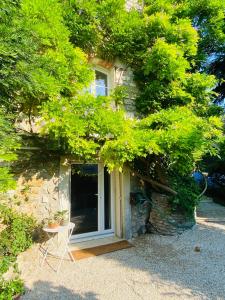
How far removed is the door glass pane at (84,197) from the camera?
7383 millimetres

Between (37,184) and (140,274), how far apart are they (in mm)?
3490

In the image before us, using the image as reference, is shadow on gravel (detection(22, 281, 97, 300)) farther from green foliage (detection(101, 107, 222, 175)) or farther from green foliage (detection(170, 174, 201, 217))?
green foliage (detection(170, 174, 201, 217))

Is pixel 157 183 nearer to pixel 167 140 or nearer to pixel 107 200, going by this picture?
pixel 107 200

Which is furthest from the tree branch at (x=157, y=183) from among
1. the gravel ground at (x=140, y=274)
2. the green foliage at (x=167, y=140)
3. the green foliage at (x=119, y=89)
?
the gravel ground at (x=140, y=274)

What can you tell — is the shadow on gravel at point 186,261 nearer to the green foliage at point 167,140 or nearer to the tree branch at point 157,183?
the tree branch at point 157,183

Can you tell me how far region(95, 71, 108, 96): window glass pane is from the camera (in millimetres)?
8241

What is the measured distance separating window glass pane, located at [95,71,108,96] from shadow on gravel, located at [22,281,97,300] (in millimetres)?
5927

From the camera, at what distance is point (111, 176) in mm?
8094

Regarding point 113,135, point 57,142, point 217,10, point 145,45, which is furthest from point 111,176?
point 217,10

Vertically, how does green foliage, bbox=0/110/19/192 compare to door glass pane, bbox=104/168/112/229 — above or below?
above

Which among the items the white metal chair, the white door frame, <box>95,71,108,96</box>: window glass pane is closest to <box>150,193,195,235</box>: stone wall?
the white door frame

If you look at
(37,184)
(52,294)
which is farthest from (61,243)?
(52,294)

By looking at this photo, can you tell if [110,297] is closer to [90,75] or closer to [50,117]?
[50,117]

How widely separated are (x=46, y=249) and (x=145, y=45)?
23.6ft
